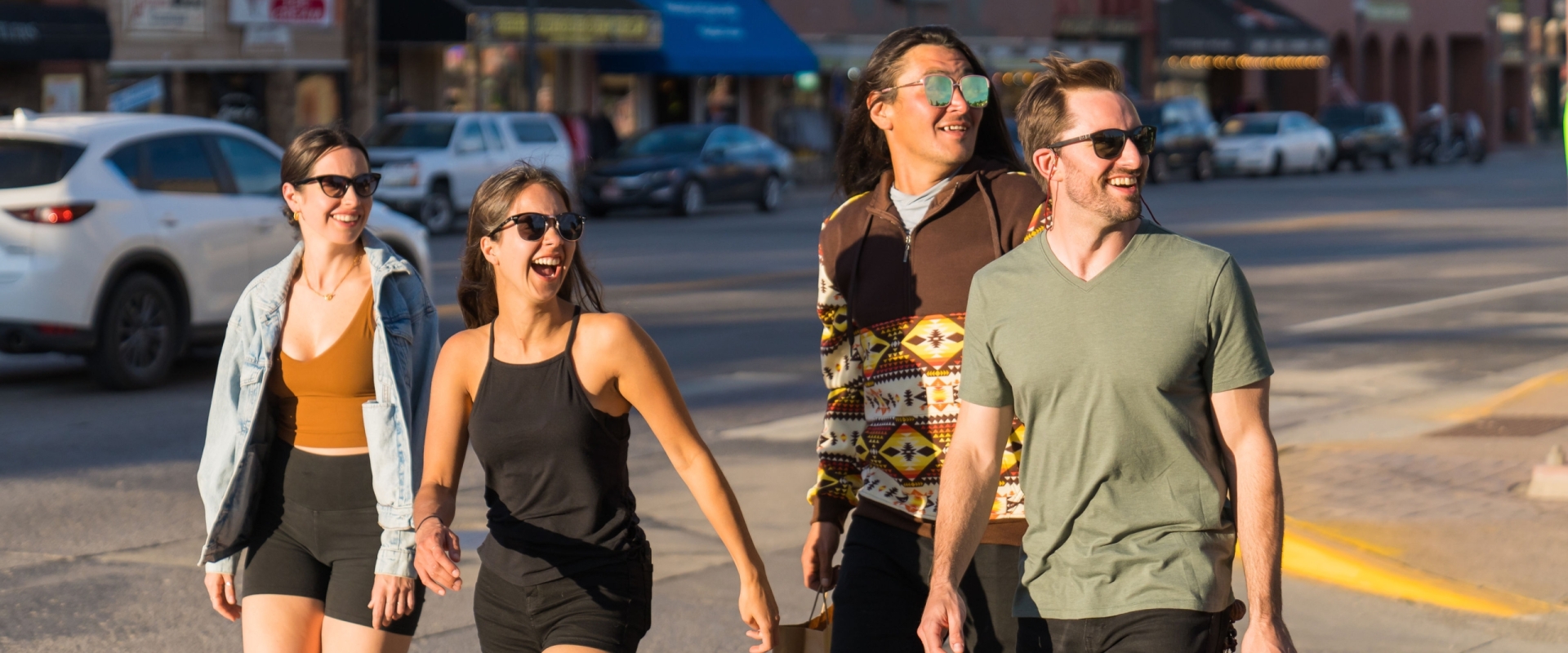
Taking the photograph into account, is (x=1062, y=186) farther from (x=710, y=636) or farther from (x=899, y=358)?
(x=710, y=636)

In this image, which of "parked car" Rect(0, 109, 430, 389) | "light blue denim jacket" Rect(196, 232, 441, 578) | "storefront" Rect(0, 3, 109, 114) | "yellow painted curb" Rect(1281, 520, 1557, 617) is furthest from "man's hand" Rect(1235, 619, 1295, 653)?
"storefront" Rect(0, 3, 109, 114)

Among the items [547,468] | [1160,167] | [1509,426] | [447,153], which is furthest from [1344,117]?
[547,468]

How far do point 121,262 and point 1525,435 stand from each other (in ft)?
25.9

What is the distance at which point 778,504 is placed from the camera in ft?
25.8

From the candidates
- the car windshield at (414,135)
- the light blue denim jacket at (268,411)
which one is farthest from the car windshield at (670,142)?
the light blue denim jacket at (268,411)

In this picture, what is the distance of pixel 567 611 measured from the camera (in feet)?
11.8

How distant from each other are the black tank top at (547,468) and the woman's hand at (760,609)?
0.27 m

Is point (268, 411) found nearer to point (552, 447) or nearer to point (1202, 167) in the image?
point (552, 447)

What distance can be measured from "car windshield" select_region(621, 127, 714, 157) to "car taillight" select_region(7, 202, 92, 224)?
59.3ft

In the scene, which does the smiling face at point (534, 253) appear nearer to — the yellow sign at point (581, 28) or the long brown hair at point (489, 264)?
the long brown hair at point (489, 264)

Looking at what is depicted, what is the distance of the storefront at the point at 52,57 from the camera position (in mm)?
22734

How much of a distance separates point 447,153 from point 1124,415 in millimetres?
22479

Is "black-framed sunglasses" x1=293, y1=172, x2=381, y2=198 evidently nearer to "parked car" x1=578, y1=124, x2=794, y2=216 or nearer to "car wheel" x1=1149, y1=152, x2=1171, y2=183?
"parked car" x1=578, y1=124, x2=794, y2=216

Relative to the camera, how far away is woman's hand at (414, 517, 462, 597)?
335 centimetres
